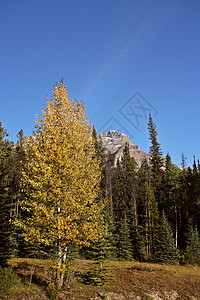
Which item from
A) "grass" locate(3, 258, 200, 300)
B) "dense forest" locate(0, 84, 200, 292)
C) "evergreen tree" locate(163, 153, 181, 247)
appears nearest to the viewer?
"grass" locate(3, 258, 200, 300)

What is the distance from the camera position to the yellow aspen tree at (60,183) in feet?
30.1

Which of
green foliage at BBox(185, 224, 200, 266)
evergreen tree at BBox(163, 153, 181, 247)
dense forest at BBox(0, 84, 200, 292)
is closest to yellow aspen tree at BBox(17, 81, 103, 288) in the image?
dense forest at BBox(0, 84, 200, 292)

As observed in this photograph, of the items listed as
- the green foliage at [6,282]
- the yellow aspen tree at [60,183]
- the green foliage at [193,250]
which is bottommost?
the green foliage at [193,250]

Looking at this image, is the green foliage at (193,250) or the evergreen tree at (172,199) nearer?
the green foliage at (193,250)

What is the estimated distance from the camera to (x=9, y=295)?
9.46 metres

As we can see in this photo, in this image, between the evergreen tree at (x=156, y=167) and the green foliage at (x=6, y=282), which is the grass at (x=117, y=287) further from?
the evergreen tree at (x=156, y=167)

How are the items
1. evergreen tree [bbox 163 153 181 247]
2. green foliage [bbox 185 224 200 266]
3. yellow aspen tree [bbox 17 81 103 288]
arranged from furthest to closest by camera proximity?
evergreen tree [bbox 163 153 181 247], green foliage [bbox 185 224 200 266], yellow aspen tree [bbox 17 81 103 288]

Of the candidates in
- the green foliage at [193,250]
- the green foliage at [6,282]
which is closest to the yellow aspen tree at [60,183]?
the green foliage at [6,282]

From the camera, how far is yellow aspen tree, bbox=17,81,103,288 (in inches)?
361

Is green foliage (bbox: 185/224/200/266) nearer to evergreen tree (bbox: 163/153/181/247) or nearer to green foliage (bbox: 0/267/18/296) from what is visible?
evergreen tree (bbox: 163/153/181/247)

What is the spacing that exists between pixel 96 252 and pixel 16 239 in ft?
57.0

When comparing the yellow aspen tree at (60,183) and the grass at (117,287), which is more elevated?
the yellow aspen tree at (60,183)

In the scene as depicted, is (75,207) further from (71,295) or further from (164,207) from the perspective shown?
(164,207)

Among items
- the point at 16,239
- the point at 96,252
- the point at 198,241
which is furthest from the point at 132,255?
the point at 96,252
